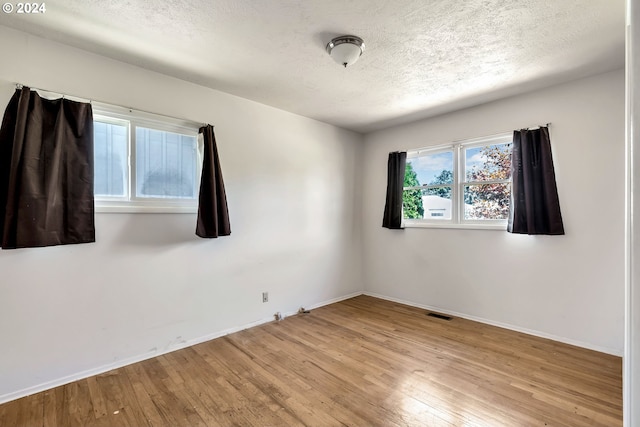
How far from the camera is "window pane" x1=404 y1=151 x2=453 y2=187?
3879mm

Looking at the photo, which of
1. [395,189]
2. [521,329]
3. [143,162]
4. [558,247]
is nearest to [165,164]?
[143,162]

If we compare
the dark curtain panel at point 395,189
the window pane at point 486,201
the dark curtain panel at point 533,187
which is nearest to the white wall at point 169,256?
the dark curtain panel at point 395,189

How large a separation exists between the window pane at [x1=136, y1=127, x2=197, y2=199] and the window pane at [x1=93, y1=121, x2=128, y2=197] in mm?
103

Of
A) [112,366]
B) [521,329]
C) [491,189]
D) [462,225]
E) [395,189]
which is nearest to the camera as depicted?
[112,366]

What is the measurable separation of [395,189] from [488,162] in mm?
1182

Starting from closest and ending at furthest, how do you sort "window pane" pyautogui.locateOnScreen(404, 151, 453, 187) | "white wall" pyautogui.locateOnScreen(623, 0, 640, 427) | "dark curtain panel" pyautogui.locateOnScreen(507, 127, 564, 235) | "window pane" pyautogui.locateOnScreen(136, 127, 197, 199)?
"white wall" pyautogui.locateOnScreen(623, 0, 640, 427) → "window pane" pyautogui.locateOnScreen(136, 127, 197, 199) → "dark curtain panel" pyautogui.locateOnScreen(507, 127, 564, 235) → "window pane" pyautogui.locateOnScreen(404, 151, 453, 187)

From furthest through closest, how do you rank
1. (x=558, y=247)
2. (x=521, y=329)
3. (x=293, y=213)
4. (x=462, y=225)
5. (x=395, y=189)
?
(x=395, y=189) → (x=293, y=213) → (x=462, y=225) → (x=521, y=329) → (x=558, y=247)

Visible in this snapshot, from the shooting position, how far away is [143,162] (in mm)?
2666

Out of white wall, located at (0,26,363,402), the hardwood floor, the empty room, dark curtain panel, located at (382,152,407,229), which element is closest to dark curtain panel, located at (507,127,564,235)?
the empty room

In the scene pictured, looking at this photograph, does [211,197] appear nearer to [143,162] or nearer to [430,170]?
[143,162]

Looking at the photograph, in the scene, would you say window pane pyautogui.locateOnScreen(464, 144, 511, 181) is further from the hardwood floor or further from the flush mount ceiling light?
the flush mount ceiling light

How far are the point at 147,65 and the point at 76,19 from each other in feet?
2.02

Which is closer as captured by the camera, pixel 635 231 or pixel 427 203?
pixel 635 231

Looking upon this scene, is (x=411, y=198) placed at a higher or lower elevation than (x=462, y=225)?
higher
